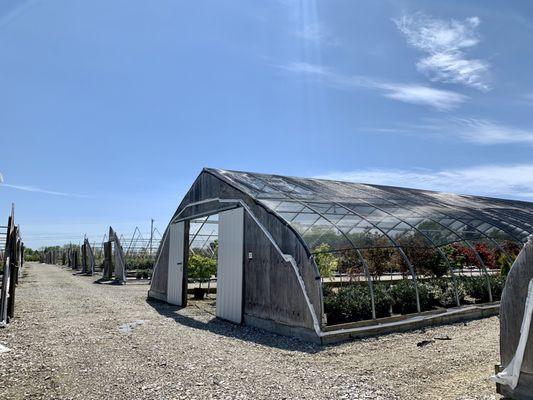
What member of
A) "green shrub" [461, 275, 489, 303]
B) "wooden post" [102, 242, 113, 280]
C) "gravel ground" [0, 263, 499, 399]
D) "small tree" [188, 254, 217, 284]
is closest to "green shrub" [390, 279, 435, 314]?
"gravel ground" [0, 263, 499, 399]

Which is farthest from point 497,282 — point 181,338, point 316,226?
point 181,338

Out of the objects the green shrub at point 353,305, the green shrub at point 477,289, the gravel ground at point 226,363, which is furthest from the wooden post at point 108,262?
the green shrub at point 477,289

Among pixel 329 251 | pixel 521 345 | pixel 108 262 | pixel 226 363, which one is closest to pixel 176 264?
pixel 329 251

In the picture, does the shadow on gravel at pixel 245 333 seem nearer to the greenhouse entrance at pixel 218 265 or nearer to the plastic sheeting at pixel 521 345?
the greenhouse entrance at pixel 218 265

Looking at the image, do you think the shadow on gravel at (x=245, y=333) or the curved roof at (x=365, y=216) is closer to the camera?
the shadow on gravel at (x=245, y=333)

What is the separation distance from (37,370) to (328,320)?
4.99 m

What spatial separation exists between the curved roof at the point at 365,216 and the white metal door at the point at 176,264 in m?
3.19

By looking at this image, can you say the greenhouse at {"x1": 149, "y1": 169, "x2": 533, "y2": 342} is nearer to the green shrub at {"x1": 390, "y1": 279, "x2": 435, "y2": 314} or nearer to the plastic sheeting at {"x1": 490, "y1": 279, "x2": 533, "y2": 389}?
the green shrub at {"x1": 390, "y1": 279, "x2": 435, "y2": 314}

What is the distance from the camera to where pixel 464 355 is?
260 inches

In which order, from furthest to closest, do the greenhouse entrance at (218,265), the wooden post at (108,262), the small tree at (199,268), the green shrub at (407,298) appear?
the wooden post at (108,262) → the small tree at (199,268) → the greenhouse entrance at (218,265) → the green shrub at (407,298)

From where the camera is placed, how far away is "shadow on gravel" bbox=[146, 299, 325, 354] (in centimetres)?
761

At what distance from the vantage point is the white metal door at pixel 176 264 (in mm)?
13617

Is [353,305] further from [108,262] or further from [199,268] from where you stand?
[108,262]

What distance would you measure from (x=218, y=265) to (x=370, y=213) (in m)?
4.25
